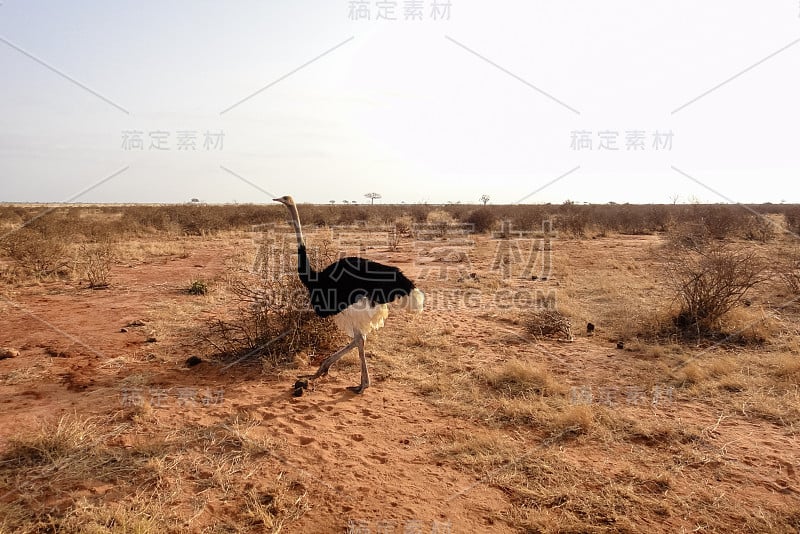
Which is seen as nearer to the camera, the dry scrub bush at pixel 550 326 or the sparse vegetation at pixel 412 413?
the sparse vegetation at pixel 412 413

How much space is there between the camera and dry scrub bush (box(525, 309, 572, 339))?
264 inches

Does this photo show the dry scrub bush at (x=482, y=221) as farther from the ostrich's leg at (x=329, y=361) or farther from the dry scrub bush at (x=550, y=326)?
the ostrich's leg at (x=329, y=361)

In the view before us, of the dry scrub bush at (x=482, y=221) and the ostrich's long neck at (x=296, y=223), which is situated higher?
the dry scrub bush at (x=482, y=221)

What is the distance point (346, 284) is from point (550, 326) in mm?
3499

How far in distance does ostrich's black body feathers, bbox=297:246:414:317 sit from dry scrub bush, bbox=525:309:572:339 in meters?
2.74

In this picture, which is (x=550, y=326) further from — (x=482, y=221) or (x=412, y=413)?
(x=482, y=221)

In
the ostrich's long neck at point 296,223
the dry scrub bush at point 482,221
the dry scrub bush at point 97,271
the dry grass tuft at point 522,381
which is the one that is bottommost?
the dry grass tuft at point 522,381

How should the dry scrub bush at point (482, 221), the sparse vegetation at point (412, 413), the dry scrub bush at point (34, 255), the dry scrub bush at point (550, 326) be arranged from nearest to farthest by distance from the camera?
the sparse vegetation at point (412, 413)
the dry scrub bush at point (550, 326)
the dry scrub bush at point (34, 255)
the dry scrub bush at point (482, 221)

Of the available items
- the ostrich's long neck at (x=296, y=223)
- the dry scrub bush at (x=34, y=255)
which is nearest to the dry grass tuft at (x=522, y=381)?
the ostrich's long neck at (x=296, y=223)

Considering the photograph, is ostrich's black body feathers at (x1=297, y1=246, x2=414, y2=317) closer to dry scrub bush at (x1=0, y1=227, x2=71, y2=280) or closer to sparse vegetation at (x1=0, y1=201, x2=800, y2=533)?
sparse vegetation at (x1=0, y1=201, x2=800, y2=533)

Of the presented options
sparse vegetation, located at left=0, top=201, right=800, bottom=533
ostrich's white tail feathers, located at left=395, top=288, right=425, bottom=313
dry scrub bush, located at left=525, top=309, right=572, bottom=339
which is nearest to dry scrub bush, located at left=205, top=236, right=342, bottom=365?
sparse vegetation, located at left=0, top=201, right=800, bottom=533

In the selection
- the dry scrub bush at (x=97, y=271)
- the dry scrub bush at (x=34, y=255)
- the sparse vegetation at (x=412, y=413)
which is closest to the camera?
the sparse vegetation at (x=412, y=413)

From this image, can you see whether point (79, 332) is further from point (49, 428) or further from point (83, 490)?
point (83, 490)

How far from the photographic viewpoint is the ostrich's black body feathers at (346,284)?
478 centimetres
